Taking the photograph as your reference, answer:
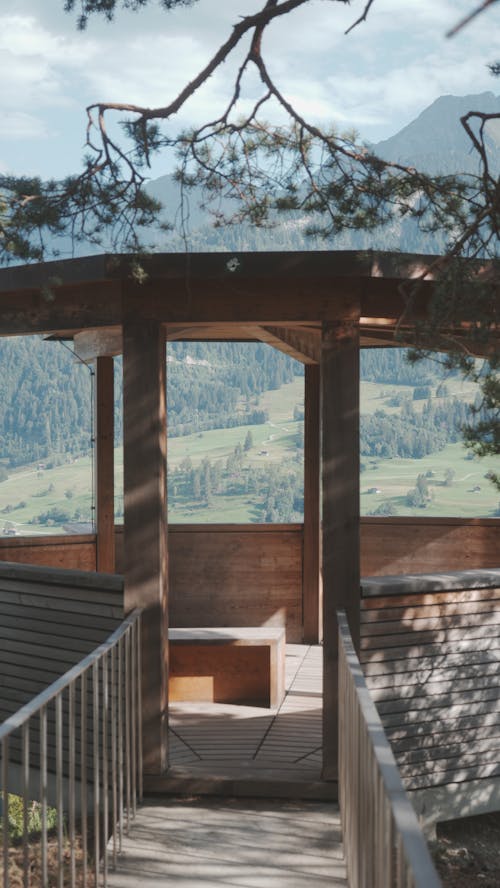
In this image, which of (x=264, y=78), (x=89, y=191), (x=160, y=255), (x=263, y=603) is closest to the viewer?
(x=160, y=255)

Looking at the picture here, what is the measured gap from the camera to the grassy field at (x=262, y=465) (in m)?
41.6

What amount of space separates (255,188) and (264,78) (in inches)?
41.0

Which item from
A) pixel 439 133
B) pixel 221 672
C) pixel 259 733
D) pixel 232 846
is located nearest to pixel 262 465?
pixel 221 672

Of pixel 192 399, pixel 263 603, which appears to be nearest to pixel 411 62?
pixel 192 399

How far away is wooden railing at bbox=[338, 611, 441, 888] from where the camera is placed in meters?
1.84

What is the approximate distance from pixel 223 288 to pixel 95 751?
98.8 inches

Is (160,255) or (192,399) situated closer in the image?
(160,255)

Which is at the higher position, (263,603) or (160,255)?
(160,255)

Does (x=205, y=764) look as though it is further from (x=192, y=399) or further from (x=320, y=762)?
(x=192, y=399)

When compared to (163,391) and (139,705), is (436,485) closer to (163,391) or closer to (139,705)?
(163,391)

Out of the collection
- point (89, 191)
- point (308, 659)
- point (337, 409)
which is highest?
point (89, 191)

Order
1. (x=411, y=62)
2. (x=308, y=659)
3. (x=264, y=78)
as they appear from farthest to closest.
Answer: (x=411, y=62) < (x=308, y=659) < (x=264, y=78)

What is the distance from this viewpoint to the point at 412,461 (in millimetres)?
44250

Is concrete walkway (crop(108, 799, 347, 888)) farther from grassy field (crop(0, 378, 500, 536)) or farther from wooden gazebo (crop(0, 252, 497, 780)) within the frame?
grassy field (crop(0, 378, 500, 536))
